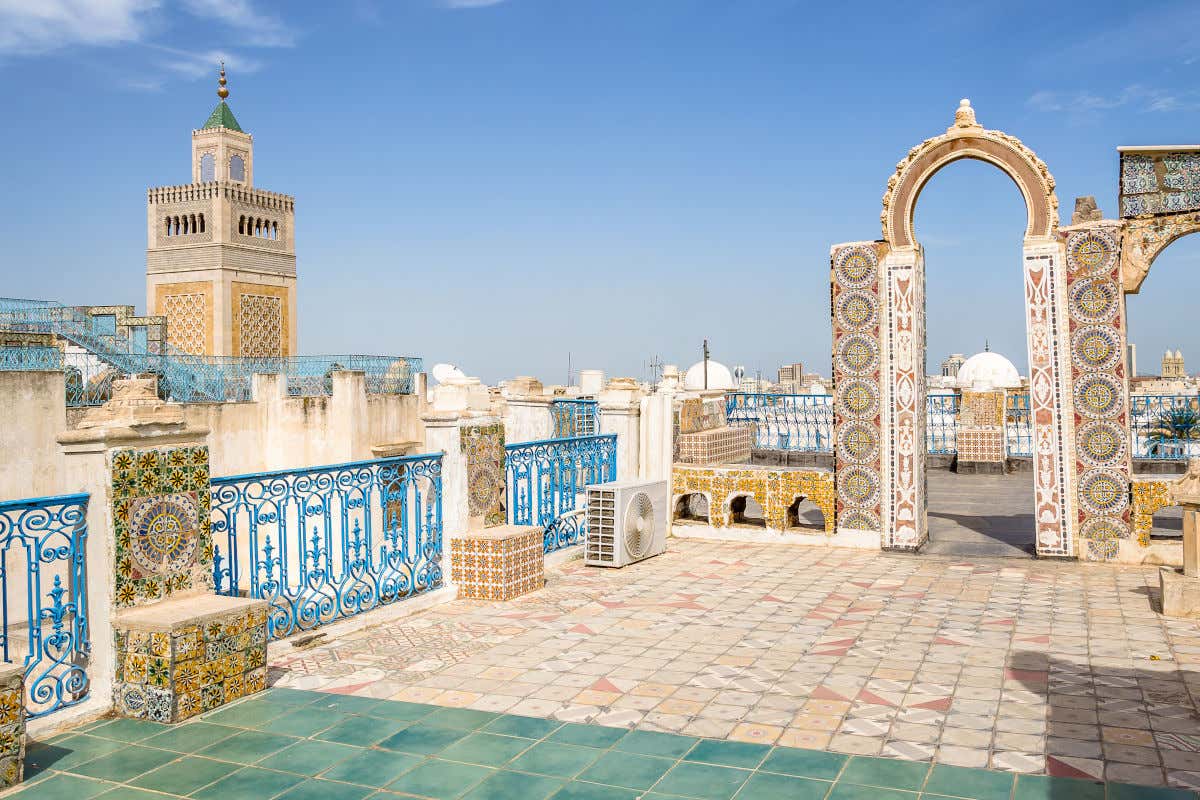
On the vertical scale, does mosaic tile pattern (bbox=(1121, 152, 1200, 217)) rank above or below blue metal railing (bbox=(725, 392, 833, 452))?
above

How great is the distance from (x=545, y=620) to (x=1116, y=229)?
228 inches

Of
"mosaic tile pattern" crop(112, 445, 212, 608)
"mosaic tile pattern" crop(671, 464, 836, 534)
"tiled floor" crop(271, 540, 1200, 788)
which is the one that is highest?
"mosaic tile pattern" crop(112, 445, 212, 608)

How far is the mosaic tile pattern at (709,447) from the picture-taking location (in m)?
10.4

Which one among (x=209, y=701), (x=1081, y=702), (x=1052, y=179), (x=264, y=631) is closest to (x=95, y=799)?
(x=209, y=701)

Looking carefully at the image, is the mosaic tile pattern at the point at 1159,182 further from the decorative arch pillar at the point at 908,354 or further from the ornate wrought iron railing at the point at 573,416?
the ornate wrought iron railing at the point at 573,416

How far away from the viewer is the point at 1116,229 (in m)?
8.16

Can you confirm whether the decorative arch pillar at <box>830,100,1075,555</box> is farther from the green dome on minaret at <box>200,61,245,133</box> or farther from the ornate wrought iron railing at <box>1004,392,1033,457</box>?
the green dome on minaret at <box>200,61,245,133</box>

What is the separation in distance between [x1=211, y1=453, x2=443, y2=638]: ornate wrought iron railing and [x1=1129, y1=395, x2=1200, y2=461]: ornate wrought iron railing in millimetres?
11291

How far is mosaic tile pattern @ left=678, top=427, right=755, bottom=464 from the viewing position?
34.1ft

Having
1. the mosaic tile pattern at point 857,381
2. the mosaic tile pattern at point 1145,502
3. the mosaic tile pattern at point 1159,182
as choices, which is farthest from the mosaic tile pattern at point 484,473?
the mosaic tile pattern at point 1159,182

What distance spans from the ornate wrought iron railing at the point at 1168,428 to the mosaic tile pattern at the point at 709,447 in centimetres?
661

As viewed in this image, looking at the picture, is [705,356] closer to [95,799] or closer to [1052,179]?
[1052,179]

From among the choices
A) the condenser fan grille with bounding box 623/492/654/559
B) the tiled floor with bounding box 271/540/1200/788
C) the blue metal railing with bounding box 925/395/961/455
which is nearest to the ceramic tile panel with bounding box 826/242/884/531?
the tiled floor with bounding box 271/540/1200/788

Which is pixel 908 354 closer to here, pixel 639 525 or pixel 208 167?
pixel 639 525
